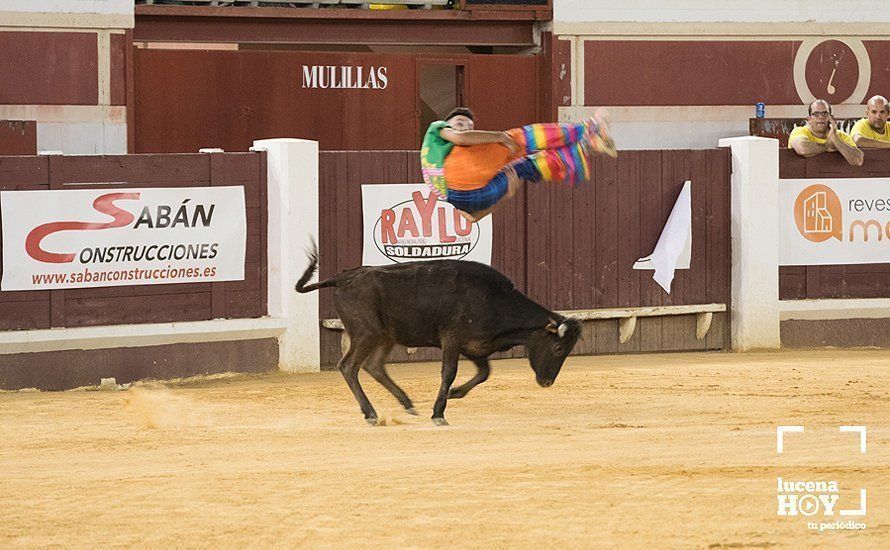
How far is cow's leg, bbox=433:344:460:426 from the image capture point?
9633 mm

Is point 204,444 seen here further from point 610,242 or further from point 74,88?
point 74,88

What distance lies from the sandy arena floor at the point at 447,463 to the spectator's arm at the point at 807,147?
275 centimetres

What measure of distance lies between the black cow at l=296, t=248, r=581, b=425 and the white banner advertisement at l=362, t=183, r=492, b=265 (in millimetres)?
3160

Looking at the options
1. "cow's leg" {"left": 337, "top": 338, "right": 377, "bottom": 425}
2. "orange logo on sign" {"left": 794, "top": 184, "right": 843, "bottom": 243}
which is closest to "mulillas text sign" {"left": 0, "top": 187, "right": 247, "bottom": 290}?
"cow's leg" {"left": 337, "top": 338, "right": 377, "bottom": 425}

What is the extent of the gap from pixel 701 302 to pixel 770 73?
641 cm

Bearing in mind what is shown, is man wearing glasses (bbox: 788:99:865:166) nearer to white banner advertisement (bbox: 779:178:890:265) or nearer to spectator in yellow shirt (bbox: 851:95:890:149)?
white banner advertisement (bbox: 779:178:890:265)

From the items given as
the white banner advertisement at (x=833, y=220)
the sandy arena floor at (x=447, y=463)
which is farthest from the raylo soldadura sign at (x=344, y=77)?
the sandy arena floor at (x=447, y=463)

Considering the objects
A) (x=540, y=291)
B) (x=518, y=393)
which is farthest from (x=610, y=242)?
(x=518, y=393)

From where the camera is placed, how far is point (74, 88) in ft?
57.1

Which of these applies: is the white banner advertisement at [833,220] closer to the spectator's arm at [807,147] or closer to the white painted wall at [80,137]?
the spectator's arm at [807,147]

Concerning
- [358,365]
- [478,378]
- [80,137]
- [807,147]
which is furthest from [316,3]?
[478,378]

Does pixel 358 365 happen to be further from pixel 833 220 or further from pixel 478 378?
pixel 833 220

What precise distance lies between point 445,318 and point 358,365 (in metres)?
0.64

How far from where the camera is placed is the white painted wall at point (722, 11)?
1920cm
